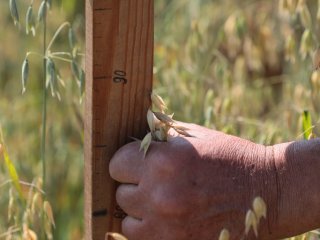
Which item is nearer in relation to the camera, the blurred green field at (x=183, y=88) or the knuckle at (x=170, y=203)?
the knuckle at (x=170, y=203)

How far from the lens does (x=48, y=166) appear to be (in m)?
2.89

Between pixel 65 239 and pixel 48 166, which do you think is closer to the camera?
pixel 65 239

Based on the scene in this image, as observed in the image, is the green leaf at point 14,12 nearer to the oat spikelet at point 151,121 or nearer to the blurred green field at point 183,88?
the oat spikelet at point 151,121

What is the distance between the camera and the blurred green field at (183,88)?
241 centimetres

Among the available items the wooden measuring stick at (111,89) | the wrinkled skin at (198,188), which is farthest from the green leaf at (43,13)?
the wrinkled skin at (198,188)

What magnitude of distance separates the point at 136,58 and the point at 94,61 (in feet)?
0.24

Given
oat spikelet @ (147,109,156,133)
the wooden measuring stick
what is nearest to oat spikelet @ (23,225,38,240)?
the wooden measuring stick

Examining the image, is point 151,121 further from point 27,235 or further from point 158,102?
point 27,235

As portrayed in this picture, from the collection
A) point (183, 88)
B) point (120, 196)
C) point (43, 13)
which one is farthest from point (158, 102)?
point (183, 88)

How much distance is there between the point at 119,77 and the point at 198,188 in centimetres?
23

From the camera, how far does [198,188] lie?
1519mm

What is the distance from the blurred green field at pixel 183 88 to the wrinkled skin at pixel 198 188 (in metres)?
0.42

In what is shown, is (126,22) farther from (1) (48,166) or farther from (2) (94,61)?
(1) (48,166)

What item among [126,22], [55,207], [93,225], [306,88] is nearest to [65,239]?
[55,207]
